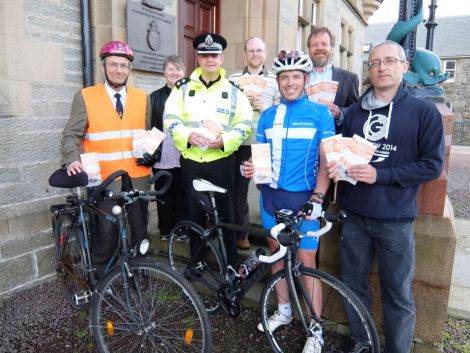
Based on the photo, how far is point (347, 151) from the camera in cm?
218

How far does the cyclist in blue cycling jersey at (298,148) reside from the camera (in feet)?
8.14

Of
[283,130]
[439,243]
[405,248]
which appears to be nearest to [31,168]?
[283,130]

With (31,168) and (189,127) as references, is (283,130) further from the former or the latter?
(31,168)

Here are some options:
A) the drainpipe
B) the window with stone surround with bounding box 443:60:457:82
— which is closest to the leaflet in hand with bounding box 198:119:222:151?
the drainpipe

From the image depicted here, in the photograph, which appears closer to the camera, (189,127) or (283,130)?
(283,130)

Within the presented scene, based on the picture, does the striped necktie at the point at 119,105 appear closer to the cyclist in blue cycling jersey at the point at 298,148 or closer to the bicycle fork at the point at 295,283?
the cyclist in blue cycling jersey at the point at 298,148

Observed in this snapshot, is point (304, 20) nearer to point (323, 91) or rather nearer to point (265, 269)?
point (323, 91)

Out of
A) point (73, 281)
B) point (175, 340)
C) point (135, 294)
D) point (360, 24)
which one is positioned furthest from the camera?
point (360, 24)

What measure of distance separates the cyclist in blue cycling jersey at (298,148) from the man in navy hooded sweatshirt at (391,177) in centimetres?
19

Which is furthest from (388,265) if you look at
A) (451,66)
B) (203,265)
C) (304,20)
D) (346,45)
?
(451,66)

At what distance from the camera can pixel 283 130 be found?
2553 mm

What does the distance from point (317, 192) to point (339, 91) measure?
3.35ft

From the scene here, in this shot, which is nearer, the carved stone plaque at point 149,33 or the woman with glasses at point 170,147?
the woman with glasses at point 170,147

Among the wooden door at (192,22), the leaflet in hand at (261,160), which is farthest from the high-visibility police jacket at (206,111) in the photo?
the wooden door at (192,22)
